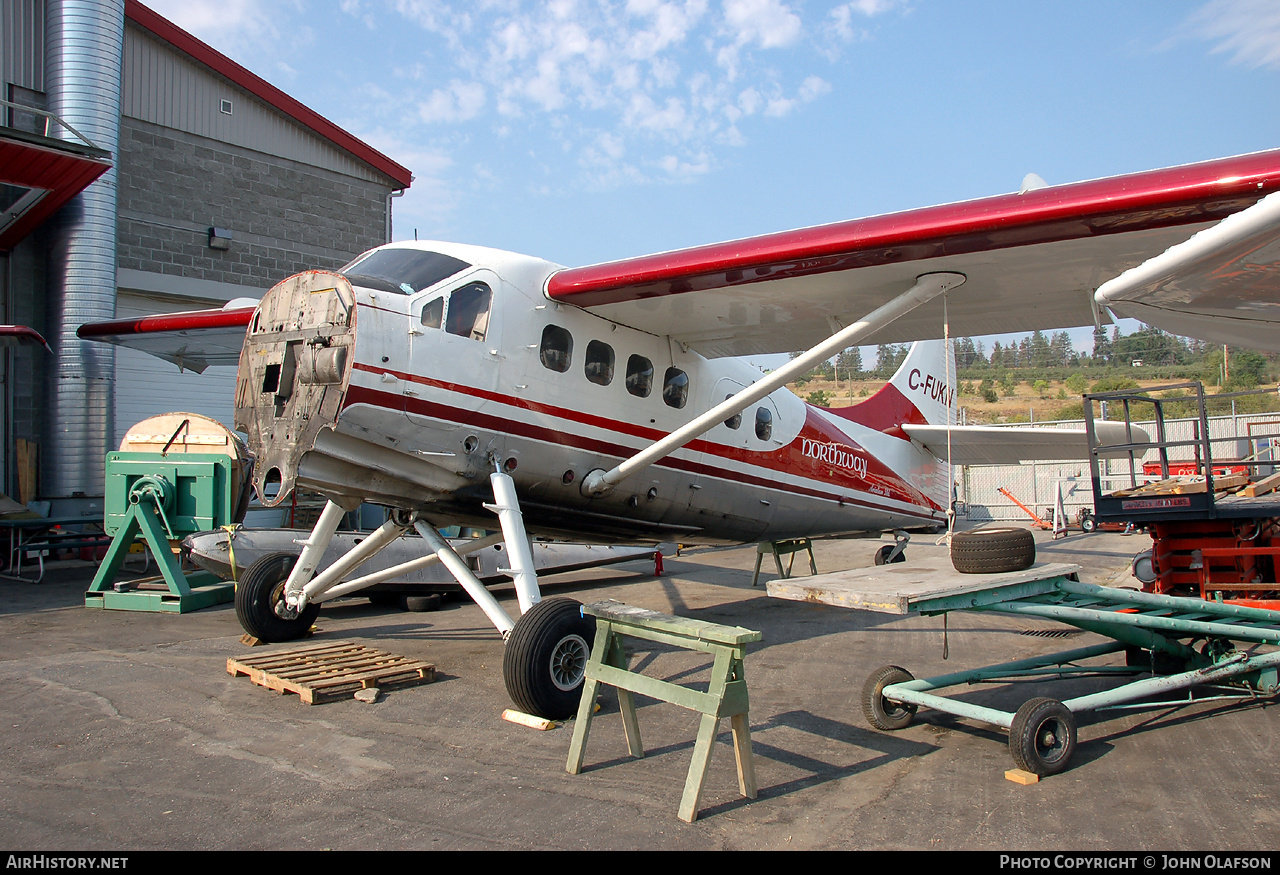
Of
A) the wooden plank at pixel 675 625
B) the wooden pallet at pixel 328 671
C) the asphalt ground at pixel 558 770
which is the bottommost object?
the asphalt ground at pixel 558 770

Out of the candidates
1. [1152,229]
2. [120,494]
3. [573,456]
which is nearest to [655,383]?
[573,456]

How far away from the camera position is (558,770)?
14.6ft

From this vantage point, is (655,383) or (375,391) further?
(655,383)

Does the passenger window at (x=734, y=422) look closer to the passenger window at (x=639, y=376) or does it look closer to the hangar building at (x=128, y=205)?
the passenger window at (x=639, y=376)

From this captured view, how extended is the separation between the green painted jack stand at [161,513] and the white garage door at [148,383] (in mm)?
6865

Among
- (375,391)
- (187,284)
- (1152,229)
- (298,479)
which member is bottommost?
(298,479)

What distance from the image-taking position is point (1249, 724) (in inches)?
206

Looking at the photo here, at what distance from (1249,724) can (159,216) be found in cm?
2072

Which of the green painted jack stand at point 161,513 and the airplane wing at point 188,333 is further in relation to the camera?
the green painted jack stand at point 161,513

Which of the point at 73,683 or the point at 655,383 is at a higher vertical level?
the point at 655,383

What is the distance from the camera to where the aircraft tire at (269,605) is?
25.6 ft

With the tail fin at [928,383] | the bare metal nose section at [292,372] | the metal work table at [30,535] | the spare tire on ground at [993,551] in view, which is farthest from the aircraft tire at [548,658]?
the metal work table at [30,535]
